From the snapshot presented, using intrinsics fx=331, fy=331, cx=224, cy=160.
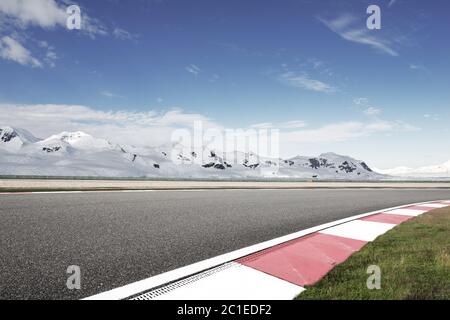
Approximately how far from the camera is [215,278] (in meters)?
3.51

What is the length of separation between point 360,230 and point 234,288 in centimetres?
428

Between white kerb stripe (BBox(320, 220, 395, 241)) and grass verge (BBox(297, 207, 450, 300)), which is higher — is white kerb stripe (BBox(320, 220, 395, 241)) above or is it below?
below

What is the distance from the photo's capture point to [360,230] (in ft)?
21.7

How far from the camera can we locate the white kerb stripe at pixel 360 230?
19.7 feet

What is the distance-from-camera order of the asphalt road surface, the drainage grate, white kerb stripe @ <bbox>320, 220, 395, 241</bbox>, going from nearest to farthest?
1. the drainage grate
2. the asphalt road surface
3. white kerb stripe @ <bbox>320, 220, 395, 241</bbox>

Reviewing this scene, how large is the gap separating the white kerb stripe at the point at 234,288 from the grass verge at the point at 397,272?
0.81ft

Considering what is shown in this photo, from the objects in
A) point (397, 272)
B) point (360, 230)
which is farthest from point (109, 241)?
point (360, 230)

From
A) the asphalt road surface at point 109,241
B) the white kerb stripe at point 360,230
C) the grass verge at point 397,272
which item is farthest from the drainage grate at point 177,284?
the white kerb stripe at point 360,230

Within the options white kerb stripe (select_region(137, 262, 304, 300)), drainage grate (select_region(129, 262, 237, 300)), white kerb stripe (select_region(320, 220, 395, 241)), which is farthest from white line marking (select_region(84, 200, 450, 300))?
white kerb stripe (select_region(320, 220, 395, 241))

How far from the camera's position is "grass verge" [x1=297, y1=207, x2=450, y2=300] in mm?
3006

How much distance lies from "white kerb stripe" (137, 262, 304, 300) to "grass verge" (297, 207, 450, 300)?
0.25 meters

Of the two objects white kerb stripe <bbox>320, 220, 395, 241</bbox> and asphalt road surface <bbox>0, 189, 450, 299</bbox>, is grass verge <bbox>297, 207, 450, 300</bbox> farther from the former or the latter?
asphalt road surface <bbox>0, 189, 450, 299</bbox>
